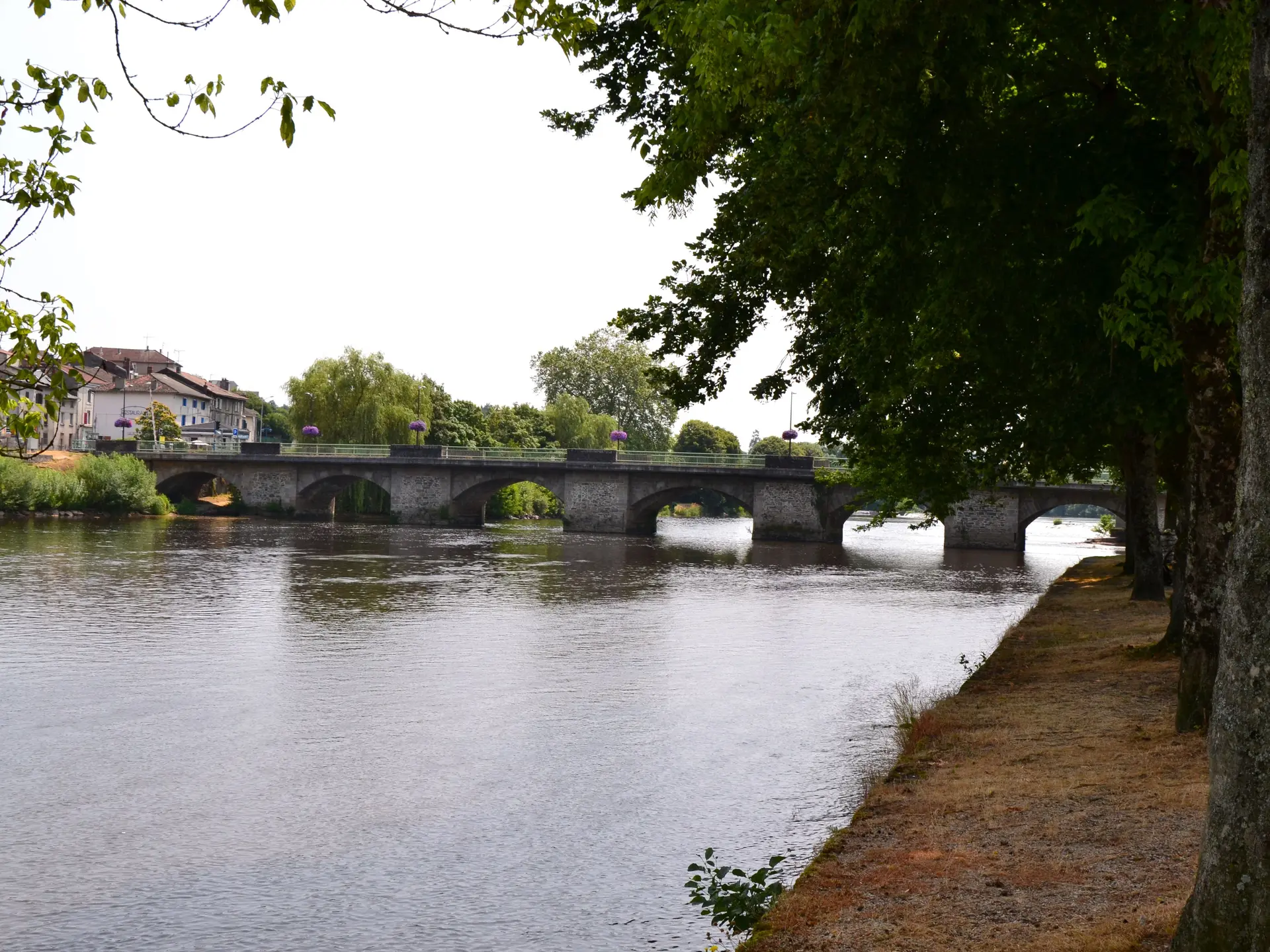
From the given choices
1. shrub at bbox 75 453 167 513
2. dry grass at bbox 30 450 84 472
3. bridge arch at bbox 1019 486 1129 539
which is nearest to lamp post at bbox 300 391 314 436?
shrub at bbox 75 453 167 513

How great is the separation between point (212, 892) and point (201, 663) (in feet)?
40.8

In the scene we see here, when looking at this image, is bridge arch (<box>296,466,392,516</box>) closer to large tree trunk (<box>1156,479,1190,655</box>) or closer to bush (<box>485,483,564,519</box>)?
bush (<box>485,483,564,519</box>)

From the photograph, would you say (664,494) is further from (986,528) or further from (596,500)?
(986,528)

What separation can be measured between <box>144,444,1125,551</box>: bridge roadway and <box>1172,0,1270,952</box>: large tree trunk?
2308 inches

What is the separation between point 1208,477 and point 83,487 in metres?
68.9

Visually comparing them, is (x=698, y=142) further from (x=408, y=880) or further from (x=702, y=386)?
(x=702, y=386)

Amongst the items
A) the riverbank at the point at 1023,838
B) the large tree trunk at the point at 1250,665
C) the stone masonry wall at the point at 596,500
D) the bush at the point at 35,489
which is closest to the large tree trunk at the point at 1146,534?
the riverbank at the point at 1023,838

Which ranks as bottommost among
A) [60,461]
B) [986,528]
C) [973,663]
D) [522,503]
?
[973,663]

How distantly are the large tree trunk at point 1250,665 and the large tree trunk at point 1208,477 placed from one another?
5.72 m

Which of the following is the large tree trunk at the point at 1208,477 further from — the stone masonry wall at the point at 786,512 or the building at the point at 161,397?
the building at the point at 161,397

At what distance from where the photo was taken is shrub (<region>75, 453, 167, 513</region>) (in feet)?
230

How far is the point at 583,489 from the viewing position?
74688mm

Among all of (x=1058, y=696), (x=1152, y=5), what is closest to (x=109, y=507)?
(x=1058, y=696)

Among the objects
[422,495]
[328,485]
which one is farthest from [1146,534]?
[328,485]
